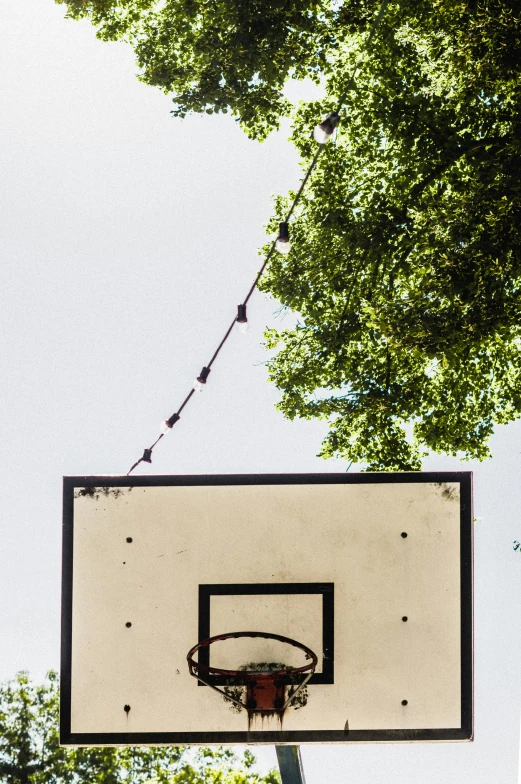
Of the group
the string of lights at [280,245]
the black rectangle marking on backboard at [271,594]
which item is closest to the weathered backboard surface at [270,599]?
the black rectangle marking on backboard at [271,594]

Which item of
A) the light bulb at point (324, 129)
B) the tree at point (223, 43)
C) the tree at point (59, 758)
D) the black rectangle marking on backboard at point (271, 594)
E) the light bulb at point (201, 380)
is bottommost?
the tree at point (59, 758)

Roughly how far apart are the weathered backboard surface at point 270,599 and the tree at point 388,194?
319cm

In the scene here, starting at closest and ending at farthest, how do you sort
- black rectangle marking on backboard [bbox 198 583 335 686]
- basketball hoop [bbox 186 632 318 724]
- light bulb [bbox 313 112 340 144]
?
light bulb [bbox 313 112 340 144], basketball hoop [bbox 186 632 318 724], black rectangle marking on backboard [bbox 198 583 335 686]

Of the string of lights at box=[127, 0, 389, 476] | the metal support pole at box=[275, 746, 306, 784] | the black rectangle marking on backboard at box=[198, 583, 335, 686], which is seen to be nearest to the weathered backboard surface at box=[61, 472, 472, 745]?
the black rectangle marking on backboard at box=[198, 583, 335, 686]

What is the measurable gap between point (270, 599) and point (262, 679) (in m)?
0.53

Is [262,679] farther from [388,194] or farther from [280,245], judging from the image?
[388,194]

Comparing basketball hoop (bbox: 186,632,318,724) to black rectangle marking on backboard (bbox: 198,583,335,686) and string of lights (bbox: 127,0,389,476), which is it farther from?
string of lights (bbox: 127,0,389,476)

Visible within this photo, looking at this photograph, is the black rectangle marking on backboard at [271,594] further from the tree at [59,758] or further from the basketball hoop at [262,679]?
the tree at [59,758]

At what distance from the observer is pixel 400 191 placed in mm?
7648

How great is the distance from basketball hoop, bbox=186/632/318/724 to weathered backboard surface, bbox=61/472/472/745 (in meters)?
0.07

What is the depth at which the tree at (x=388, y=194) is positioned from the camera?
6664 millimetres

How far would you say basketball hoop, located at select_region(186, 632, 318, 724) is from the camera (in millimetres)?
4105

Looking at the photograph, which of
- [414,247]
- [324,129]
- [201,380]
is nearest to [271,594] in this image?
[201,380]

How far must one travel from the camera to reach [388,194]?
7746mm
